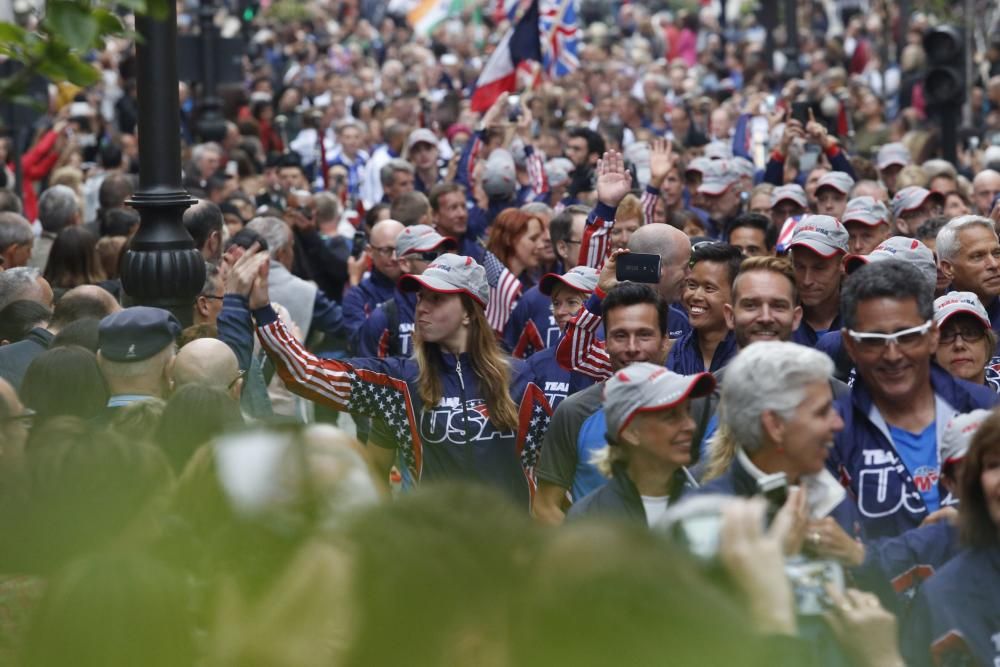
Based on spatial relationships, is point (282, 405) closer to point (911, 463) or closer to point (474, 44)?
point (911, 463)

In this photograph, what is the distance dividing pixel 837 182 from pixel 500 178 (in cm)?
273

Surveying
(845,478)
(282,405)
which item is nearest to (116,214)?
(282,405)

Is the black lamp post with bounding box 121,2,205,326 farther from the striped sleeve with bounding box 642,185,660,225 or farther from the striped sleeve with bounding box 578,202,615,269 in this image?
the striped sleeve with bounding box 642,185,660,225

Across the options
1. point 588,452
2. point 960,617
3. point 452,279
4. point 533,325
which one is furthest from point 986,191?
point 960,617

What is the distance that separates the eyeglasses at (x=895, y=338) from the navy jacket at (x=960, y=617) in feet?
3.88

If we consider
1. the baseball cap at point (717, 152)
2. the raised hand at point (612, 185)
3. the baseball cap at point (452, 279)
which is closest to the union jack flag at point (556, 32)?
the baseball cap at point (717, 152)

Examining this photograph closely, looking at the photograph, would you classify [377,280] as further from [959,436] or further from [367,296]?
[959,436]

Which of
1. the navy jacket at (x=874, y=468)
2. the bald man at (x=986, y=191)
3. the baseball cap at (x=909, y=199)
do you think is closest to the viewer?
the navy jacket at (x=874, y=468)

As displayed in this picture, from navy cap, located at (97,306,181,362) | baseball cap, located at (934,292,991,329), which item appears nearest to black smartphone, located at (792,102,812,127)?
baseball cap, located at (934,292,991,329)

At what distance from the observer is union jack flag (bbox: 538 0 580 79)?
17.8m

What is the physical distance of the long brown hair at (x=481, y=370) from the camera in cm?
654

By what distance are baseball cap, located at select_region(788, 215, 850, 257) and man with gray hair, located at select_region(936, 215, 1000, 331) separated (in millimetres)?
593

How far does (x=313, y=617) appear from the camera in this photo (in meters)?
2.87

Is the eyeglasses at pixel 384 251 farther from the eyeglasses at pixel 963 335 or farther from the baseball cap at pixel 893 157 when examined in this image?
the baseball cap at pixel 893 157
